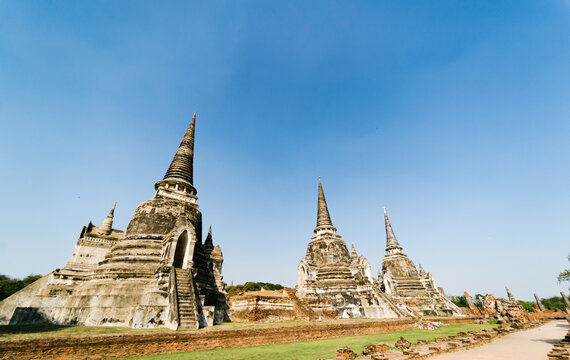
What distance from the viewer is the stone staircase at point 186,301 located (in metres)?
9.66

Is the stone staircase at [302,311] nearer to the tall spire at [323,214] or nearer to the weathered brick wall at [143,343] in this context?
the weathered brick wall at [143,343]

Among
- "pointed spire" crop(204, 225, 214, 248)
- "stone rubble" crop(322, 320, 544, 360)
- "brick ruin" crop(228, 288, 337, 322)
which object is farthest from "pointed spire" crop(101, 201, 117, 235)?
"stone rubble" crop(322, 320, 544, 360)

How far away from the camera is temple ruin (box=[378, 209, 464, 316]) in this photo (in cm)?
2863

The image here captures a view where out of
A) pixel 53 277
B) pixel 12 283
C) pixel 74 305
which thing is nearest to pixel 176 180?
pixel 74 305

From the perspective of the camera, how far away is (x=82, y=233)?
2286cm

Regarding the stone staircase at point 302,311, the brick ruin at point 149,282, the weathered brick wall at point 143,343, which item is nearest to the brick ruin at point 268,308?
the stone staircase at point 302,311

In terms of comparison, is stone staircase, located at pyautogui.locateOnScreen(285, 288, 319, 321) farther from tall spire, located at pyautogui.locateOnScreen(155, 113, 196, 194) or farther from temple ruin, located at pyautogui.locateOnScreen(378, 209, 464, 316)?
temple ruin, located at pyautogui.locateOnScreen(378, 209, 464, 316)

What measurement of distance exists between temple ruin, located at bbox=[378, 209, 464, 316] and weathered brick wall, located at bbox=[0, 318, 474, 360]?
2061cm

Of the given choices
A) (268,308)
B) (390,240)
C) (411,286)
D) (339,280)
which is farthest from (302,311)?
(390,240)

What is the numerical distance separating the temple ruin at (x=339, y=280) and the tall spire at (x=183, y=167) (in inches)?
499

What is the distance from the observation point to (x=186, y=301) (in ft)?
34.9

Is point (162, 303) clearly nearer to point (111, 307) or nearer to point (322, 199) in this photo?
point (111, 307)

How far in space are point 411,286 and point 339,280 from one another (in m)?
14.5

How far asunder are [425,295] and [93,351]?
3282cm
